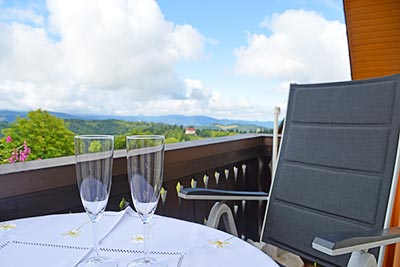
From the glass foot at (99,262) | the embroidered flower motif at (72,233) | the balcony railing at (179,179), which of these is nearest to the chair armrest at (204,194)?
the balcony railing at (179,179)

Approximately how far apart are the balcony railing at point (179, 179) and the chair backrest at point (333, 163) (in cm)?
49

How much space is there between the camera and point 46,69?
7.91 ft

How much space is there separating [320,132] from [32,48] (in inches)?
74.9

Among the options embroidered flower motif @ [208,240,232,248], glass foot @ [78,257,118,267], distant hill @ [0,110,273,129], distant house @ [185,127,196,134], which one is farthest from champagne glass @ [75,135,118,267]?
distant house @ [185,127,196,134]

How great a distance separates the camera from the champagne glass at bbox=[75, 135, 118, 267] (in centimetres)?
77

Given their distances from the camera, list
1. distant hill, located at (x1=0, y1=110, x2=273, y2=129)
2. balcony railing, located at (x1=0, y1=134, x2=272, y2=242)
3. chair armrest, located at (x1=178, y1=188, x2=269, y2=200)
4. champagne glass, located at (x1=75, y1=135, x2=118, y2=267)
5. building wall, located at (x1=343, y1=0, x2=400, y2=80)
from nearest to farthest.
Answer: champagne glass, located at (x1=75, y1=135, x2=118, y2=267)
balcony railing, located at (x1=0, y1=134, x2=272, y2=242)
chair armrest, located at (x1=178, y1=188, x2=269, y2=200)
distant hill, located at (x1=0, y1=110, x2=273, y2=129)
building wall, located at (x1=343, y1=0, x2=400, y2=80)

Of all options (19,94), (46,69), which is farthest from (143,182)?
(46,69)

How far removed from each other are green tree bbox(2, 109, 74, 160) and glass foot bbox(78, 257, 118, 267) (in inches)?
35.6

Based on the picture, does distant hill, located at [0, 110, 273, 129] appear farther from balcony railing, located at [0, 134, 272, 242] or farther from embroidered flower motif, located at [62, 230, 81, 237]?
embroidered flower motif, located at [62, 230, 81, 237]

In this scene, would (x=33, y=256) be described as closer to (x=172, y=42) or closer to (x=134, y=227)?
(x=134, y=227)

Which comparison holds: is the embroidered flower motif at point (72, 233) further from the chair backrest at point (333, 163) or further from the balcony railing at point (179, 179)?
the chair backrest at point (333, 163)

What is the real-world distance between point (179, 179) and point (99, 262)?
1.10m

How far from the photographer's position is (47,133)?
1.78m

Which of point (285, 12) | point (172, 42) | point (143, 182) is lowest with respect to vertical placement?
point (143, 182)
